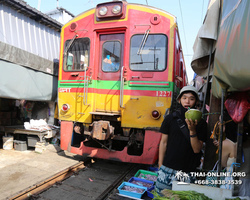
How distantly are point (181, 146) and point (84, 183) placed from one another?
94.5 inches

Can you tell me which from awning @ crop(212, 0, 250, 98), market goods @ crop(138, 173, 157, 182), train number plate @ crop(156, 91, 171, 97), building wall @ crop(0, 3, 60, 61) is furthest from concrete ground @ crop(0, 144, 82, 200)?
awning @ crop(212, 0, 250, 98)

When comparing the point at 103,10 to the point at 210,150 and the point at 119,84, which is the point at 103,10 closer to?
the point at 119,84

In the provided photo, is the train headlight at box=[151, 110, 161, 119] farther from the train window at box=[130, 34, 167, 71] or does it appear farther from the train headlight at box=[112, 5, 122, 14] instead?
the train headlight at box=[112, 5, 122, 14]

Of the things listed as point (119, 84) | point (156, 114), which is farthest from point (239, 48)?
point (119, 84)

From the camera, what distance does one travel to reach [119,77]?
452 cm

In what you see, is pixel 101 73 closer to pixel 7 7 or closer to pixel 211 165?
pixel 211 165

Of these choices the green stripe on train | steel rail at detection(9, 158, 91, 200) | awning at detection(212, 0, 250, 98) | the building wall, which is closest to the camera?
awning at detection(212, 0, 250, 98)

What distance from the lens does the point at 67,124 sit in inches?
187

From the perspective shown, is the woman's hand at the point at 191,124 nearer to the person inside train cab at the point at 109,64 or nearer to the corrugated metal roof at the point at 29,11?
the person inside train cab at the point at 109,64

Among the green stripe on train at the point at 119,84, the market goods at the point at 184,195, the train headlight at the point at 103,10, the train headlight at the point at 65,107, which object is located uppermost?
the train headlight at the point at 103,10

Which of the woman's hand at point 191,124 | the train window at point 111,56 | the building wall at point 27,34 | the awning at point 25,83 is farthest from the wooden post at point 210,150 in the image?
the building wall at point 27,34

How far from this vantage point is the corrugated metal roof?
5.57 metres

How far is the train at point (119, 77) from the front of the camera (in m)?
4.18

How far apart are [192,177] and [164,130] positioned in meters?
0.62
